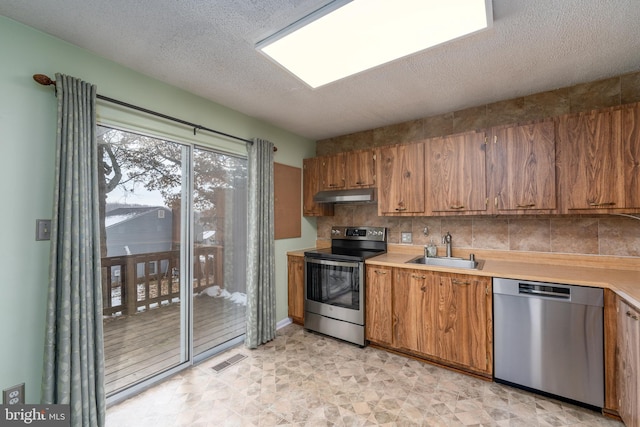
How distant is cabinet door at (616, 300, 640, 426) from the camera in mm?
1452

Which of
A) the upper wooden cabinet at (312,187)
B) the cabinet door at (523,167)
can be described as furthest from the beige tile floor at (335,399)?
the upper wooden cabinet at (312,187)

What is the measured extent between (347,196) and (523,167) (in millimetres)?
1727

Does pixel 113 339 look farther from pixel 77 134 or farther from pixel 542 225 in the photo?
pixel 542 225

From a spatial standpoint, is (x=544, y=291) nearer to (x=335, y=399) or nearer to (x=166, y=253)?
(x=335, y=399)

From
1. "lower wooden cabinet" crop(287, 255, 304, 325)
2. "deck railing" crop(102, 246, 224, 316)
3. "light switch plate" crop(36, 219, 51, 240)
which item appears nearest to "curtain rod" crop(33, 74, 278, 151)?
"light switch plate" crop(36, 219, 51, 240)

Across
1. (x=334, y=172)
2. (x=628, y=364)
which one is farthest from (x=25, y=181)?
(x=628, y=364)

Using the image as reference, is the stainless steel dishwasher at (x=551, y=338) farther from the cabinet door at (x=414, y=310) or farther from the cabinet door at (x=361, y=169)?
the cabinet door at (x=361, y=169)

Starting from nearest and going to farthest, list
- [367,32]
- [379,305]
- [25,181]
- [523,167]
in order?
[367,32] → [25,181] → [523,167] → [379,305]

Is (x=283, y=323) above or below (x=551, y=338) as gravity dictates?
below

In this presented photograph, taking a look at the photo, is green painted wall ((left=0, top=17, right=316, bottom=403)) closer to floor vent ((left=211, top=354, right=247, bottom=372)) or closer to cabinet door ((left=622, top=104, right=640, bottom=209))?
floor vent ((left=211, top=354, right=247, bottom=372))

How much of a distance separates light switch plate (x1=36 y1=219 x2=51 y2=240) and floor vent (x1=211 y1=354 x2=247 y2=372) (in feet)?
5.55

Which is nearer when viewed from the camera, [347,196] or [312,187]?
[347,196]

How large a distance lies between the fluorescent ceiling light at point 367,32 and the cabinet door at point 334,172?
155 cm

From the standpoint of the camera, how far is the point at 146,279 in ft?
7.29
